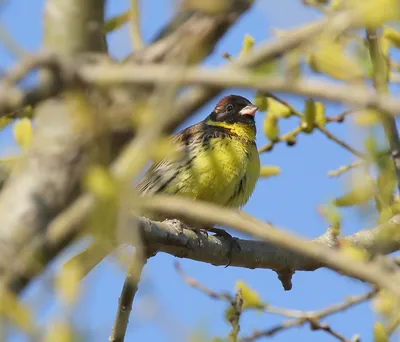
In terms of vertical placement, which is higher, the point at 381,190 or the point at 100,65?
the point at 381,190

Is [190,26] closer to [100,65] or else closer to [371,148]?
[100,65]

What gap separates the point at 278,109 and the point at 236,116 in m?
2.89

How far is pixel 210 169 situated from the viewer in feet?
19.4

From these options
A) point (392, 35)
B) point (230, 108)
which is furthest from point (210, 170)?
point (392, 35)

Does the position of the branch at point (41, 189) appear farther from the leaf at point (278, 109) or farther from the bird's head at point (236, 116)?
the bird's head at point (236, 116)

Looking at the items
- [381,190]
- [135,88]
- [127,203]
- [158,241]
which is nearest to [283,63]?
[135,88]

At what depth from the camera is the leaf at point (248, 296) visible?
400 centimetres

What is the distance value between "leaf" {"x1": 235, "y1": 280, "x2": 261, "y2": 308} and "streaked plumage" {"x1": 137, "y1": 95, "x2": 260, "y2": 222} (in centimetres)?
166

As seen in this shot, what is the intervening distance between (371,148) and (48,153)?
950mm

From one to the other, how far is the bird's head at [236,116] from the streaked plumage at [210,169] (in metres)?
0.14

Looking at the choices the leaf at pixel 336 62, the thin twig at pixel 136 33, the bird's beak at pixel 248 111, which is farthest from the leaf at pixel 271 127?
the bird's beak at pixel 248 111

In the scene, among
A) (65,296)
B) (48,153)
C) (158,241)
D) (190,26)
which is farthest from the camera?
(158,241)

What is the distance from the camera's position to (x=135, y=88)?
1742 millimetres

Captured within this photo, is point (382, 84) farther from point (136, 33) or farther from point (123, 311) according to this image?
point (123, 311)
